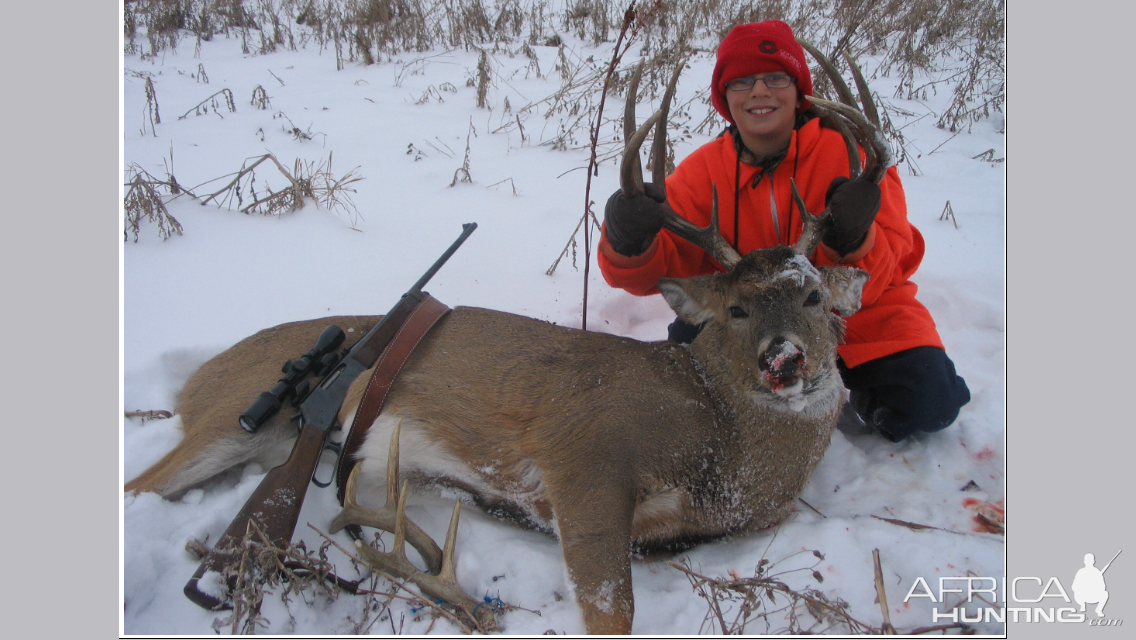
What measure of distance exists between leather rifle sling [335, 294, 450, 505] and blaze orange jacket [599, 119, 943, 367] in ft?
3.26

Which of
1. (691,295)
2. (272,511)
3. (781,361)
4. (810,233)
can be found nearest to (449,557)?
(272,511)

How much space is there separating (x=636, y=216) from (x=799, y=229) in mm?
919

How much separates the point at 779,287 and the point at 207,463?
242 centimetres

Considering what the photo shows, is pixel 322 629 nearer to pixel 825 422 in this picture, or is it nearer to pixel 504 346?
pixel 504 346

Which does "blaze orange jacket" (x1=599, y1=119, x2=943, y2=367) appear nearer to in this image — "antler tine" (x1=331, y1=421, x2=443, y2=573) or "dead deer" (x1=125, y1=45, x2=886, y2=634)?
"dead deer" (x1=125, y1=45, x2=886, y2=634)

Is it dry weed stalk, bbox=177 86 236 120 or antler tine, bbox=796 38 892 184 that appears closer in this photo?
antler tine, bbox=796 38 892 184

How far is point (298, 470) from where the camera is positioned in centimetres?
240

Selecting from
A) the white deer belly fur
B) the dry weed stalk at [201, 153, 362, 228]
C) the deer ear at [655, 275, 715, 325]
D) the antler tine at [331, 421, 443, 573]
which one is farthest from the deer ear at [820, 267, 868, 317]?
the dry weed stalk at [201, 153, 362, 228]

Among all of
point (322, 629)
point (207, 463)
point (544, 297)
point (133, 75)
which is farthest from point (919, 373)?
point (133, 75)

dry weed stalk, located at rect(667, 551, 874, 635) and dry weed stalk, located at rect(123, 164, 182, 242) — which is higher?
Result: dry weed stalk, located at rect(123, 164, 182, 242)

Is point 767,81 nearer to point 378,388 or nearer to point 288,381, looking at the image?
point 378,388

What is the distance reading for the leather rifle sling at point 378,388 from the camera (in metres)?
2.61

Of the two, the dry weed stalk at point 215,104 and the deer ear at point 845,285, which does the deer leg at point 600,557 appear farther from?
the dry weed stalk at point 215,104
